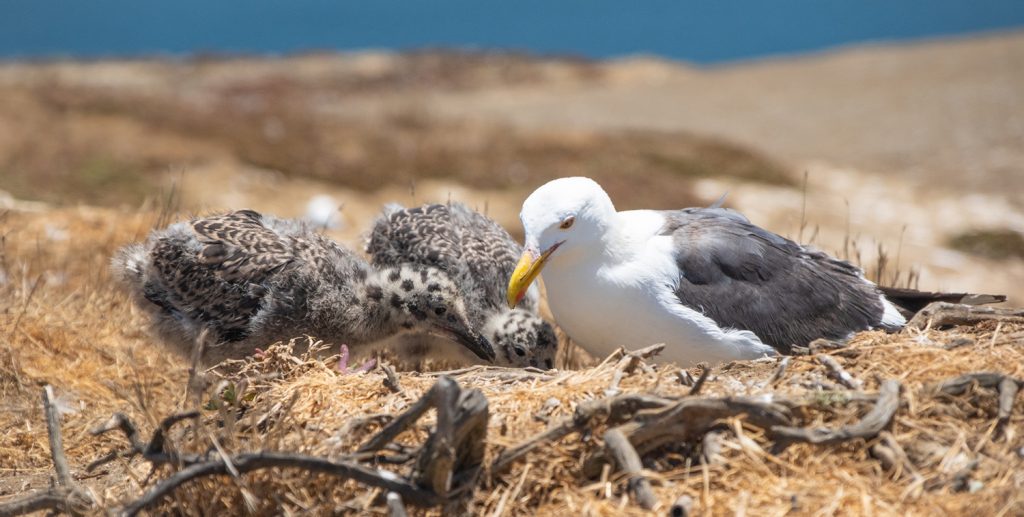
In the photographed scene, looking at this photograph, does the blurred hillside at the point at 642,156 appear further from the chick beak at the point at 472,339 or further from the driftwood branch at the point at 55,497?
the driftwood branch at the point at 55,497

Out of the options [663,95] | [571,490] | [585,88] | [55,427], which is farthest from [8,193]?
[585,88]

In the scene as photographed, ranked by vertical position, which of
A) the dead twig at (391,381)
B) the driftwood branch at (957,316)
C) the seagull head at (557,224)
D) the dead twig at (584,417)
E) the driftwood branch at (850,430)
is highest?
the seagull head at (557,224)

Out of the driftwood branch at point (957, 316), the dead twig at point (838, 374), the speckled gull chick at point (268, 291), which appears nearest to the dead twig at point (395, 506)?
the dead twig at point (838, 374)

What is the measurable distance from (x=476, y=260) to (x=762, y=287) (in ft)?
5.90

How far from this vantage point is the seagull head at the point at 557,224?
4.88m

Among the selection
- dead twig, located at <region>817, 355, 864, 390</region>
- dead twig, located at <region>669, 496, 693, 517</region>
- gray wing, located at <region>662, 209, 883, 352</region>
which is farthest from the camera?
gray wing, located at <region>662, 209, 883, 352</region>

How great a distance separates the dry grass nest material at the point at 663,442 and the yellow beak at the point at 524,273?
41cm

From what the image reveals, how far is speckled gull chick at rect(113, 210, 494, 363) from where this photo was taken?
564 centimetres


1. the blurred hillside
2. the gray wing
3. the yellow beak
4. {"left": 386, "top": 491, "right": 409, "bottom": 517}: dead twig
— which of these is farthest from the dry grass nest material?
the blurred hillside

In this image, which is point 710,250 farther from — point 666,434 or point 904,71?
point 904,71

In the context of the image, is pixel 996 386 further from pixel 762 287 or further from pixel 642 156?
pixel 642 156

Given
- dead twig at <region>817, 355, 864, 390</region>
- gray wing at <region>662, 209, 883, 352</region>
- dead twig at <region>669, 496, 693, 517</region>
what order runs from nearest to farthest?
dead twig at <region>669, 496, 693, 517</region>
dead twig at <region>817, 355, 864, 390</region>
gray wing at <region>662, 209, 883, 352</region>

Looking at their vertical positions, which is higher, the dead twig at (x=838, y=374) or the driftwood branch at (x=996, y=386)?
the driftwood branch at (x=996, y=386)

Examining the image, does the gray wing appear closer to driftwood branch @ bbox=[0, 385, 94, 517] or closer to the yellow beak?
the yellow beak
